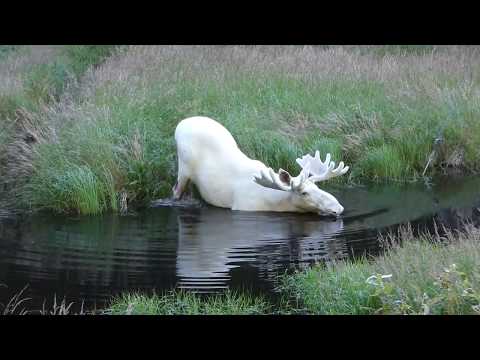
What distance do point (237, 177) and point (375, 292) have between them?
5.28 meters

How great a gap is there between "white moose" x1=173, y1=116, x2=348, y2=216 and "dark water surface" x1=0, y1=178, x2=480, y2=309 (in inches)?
7.7

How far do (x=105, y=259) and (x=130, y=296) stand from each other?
1.59m

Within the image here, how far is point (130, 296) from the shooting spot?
783cm

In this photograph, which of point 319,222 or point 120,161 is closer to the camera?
point 319,222

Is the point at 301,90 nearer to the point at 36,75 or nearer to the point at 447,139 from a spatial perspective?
the point at 447,139

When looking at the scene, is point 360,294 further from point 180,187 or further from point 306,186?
point 180,187

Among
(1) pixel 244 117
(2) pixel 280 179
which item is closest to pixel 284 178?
(2) pixel 280 179

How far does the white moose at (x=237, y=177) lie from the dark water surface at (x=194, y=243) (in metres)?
0.20

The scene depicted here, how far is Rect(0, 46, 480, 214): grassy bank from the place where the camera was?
12164mm

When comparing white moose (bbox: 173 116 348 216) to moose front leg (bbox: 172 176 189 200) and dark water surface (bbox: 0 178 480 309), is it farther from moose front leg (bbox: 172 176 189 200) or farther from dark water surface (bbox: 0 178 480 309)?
dark water surface (bbox: 0 178 480 309)

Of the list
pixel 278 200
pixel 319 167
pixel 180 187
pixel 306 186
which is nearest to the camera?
pixel 306 186

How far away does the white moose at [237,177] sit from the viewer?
1128 cm

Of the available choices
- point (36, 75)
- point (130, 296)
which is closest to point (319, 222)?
point (130, 296)

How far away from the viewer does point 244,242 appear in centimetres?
1002
